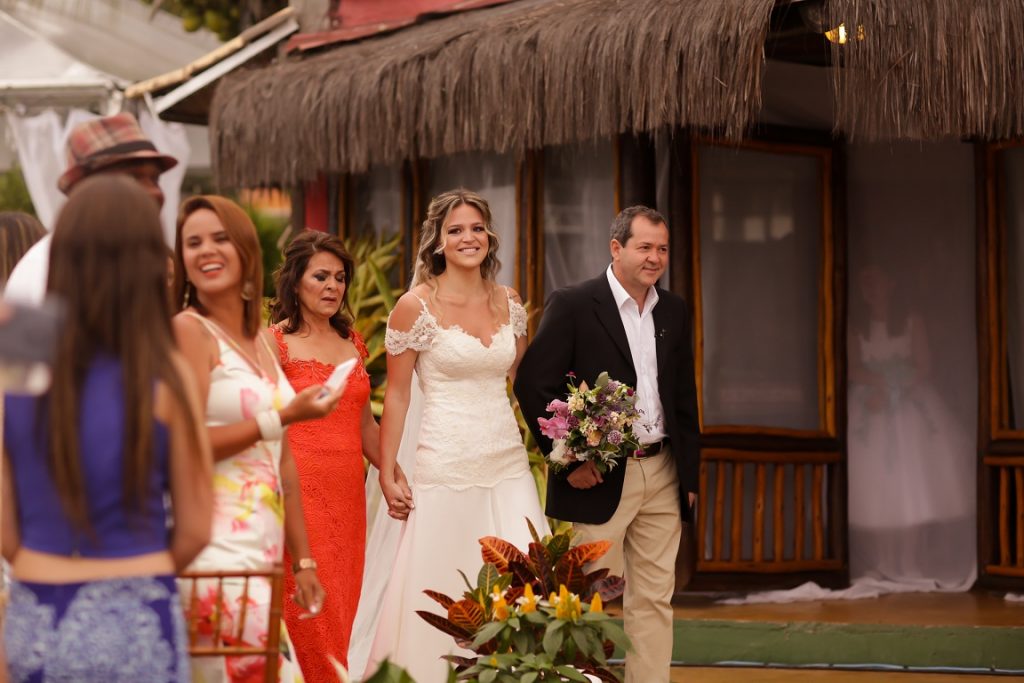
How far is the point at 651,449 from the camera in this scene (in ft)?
21.7

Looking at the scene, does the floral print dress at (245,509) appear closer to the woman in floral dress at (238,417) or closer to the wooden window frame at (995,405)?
the woman in floral dress at (238,417)

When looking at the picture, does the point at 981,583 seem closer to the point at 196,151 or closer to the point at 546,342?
the point at 546,342

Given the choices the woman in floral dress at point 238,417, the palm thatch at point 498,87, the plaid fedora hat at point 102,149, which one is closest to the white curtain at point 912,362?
the palm thatch at point 498,87

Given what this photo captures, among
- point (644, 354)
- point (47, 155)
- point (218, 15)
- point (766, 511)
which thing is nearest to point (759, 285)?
point (766, 511)

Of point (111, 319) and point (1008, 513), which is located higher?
point (111, 319)

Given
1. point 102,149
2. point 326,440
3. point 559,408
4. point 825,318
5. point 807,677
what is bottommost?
point 807,677

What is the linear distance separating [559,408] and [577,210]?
348cm

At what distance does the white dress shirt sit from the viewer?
259 inches

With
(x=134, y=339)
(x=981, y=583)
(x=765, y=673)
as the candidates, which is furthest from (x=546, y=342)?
(x=981, y=583)

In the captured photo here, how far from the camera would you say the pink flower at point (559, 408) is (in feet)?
20.5

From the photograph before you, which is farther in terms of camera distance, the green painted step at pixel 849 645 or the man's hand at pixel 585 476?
the green painted step at pixel 849 645

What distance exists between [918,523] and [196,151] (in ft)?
25.2

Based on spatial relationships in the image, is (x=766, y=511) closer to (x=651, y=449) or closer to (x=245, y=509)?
(x=651, y=449)

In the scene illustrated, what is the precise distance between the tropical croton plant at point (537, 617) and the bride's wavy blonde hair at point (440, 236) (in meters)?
1.34
